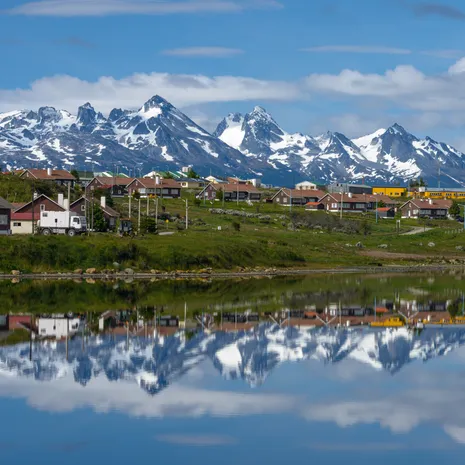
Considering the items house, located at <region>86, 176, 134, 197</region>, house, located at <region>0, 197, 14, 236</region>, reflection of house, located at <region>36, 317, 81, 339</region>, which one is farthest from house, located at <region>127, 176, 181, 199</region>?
reflection of house, located at <region>36, 317, 81, 339</region>

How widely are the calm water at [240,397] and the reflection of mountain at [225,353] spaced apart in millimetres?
66

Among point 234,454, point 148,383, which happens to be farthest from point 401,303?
point 234,454

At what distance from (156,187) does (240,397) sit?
133 meters

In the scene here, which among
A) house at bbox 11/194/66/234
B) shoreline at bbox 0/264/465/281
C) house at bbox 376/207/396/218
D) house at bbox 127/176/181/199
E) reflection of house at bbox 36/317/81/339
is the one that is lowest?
reflection of house at bbox 36/317/81/339

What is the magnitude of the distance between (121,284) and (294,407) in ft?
144

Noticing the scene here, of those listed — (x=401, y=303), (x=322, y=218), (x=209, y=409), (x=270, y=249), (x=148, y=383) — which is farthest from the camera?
(x=322, y=218)

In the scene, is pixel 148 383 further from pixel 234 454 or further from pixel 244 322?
pixel 244 322

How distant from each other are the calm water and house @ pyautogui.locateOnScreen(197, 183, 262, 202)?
121711 millimetres

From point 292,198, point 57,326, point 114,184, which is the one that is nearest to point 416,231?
point 292,198

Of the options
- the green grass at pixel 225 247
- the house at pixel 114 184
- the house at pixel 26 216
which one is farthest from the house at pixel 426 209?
the house at pixel 26 216

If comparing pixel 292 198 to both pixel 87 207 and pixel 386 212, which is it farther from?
pixel 87 207

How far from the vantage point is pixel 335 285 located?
7444cm

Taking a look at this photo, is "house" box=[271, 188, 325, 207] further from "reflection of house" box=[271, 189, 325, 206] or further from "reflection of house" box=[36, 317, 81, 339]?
"reflection of house" box=[36, 317, 81, 339]

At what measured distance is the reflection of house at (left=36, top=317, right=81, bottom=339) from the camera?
→ 1766 inches
